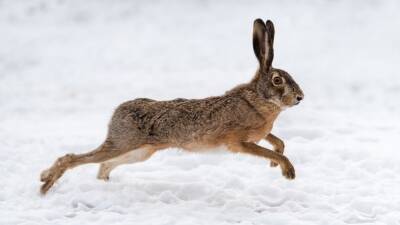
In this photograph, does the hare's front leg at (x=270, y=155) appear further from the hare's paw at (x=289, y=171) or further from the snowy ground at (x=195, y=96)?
the snowy ground at (x=195, y=96)

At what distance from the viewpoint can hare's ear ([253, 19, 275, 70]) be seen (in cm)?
652

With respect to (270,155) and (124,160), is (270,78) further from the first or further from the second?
(124,160)

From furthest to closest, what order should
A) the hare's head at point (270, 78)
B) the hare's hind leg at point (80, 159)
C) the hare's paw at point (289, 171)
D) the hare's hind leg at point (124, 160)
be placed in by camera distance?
1. the hare's hind leg at point (124, 160)
2. the hare's hind leg at point (80, 159)
3. the hare's head at point (270, 78)
4. the hare's paw at point (289, 171)

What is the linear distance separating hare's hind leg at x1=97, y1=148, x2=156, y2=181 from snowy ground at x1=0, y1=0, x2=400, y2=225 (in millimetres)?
144

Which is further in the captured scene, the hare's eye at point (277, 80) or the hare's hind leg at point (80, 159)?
the hare's hind leg at point (80, 159)

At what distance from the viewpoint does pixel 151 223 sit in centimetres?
580

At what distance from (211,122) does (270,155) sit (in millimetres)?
681

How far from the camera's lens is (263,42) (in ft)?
21.6

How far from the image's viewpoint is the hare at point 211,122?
6.57 m

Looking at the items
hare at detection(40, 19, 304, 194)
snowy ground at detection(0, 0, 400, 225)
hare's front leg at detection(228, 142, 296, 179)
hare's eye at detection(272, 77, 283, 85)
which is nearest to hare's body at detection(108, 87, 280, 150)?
hare at detection(40, 19, 304, 194)

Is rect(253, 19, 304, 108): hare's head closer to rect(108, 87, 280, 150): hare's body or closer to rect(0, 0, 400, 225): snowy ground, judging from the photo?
rect(108, 87, 280, 150): hare's body

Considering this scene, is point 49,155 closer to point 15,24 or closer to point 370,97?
Answer: point 370,97

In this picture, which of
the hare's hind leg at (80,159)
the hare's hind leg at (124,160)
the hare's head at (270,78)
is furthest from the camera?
the hare's hind leg at (124,160)

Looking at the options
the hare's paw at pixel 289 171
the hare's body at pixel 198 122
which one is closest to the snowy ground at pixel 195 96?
the hare's paw at pixel 289 171
